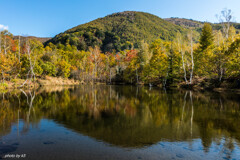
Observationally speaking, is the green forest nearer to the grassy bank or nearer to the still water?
the grassy bank

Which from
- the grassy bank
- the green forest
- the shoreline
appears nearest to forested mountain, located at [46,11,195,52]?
the green forest

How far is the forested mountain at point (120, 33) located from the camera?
121363mm

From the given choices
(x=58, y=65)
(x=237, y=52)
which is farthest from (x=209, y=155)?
(x=58, y=65)

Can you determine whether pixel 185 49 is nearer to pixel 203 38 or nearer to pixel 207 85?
pixel 203 38

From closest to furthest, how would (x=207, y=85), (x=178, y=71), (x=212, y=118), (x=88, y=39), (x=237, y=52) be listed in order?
(x=212, y=118) < (x=237, y=52) < (x=207, y=85) < (x=178, y=71) < (x=88, y=39)

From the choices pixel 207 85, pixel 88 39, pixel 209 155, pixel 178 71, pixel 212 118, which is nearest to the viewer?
pixel 209 155

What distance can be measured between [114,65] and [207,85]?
4460 centimetres

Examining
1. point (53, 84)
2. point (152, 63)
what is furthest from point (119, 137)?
point (53, 84)

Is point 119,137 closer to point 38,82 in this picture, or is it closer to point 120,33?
point 38,82

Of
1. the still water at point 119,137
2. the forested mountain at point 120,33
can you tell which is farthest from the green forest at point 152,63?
the forested mountain at point 120,33

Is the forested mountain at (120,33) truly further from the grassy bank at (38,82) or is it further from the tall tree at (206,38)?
the tall tree at (206,38)

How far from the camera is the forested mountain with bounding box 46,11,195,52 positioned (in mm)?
121363

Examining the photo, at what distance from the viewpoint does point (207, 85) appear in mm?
34406

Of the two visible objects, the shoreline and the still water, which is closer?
the still water
